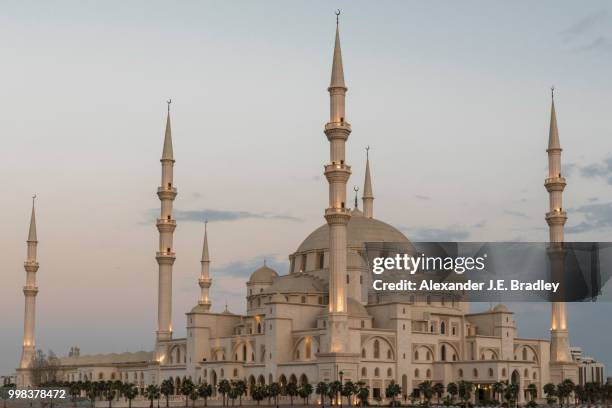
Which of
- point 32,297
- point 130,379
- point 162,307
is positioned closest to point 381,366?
point 162,307

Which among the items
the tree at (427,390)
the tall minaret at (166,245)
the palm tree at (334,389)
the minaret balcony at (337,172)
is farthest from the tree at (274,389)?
the tall minaret at (166,245)

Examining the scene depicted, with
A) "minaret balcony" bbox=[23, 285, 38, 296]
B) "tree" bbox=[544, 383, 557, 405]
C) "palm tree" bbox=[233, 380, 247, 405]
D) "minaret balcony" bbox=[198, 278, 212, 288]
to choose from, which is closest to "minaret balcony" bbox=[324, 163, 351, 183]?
"palm tree" bbox=[233, 380, 247, 405]

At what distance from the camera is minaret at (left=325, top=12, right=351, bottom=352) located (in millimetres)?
71125

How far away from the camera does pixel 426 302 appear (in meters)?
88.2

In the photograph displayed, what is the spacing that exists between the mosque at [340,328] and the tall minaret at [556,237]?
9cm

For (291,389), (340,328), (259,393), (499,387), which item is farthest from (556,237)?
(259,393)

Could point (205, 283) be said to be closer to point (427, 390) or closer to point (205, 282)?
point (205, 282)

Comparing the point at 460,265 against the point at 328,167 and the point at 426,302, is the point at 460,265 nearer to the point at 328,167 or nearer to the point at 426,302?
the point at 426,302

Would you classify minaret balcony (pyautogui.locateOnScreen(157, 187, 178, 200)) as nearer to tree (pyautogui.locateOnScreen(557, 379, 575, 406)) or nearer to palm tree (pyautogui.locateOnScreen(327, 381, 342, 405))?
palm tree (pyautogui.locateOnScreen(327, 381, 342, 405))

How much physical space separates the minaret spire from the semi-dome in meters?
16.3

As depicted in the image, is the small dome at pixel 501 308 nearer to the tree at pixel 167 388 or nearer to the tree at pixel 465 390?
the tree at pixel 465 390

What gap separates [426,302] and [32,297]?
47.2m

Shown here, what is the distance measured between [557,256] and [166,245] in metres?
36.2
